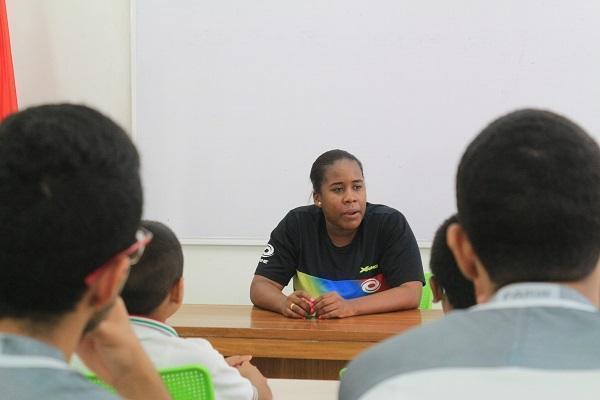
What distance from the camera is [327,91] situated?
4539mm

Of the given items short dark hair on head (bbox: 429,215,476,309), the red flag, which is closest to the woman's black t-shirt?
short dark hair on head (bbox: 429,215,476,309)

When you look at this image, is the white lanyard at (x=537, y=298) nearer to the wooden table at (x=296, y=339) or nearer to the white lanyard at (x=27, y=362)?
the white lanyard at (x=27, y=362)

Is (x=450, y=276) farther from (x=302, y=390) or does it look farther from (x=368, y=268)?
(x=368, y=268)

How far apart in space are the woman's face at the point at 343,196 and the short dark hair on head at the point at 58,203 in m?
2.41

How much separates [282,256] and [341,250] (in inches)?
10.8

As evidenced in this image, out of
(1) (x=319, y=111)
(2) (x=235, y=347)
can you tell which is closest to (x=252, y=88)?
(1) (x=319, y=111)

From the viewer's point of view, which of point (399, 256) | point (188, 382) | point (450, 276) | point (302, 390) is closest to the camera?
point (188, 382)

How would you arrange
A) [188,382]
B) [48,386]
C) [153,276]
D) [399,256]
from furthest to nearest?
[399,256] → [153,276] → [188,382] → [48,386]

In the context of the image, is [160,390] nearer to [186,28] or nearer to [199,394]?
[199,394]

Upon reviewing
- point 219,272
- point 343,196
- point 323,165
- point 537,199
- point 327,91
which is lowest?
point 219,272

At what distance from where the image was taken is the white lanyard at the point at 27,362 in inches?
A: 33.6

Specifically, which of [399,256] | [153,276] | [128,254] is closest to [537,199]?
[128,254]

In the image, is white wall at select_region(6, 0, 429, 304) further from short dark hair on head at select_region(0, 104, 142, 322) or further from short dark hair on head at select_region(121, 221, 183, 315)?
short dark hair on head at select_region(0, 104, 142, 322)

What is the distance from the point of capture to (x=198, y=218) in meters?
4.66
